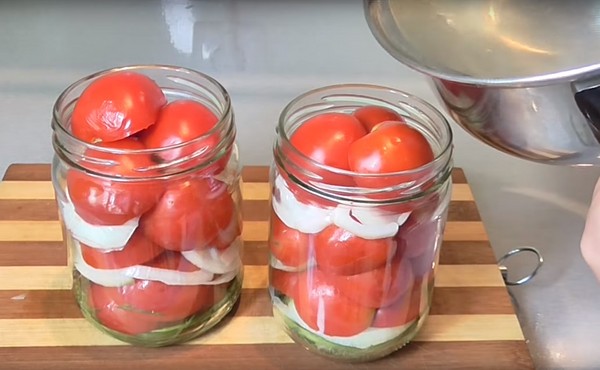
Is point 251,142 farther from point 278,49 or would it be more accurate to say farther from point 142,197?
point 142,197

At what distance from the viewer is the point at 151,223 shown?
20.7 inches

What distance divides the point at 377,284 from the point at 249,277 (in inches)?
5.8

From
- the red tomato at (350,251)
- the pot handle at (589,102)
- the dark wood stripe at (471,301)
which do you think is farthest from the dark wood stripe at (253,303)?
the pot handle at (589,102)

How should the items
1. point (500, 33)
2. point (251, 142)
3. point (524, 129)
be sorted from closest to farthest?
1. point (524, 129)
2. point (500, 33)
3. point (251, 142)

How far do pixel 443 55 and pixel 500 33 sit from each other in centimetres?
8

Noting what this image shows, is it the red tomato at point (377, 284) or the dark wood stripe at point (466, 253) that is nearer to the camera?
the red tomato at point (377, 284)

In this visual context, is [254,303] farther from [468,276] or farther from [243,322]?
[468,276]

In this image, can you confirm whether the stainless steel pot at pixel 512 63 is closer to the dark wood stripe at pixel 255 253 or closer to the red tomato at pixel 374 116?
the red tomato at pixel 374 116

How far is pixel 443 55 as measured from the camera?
54cm

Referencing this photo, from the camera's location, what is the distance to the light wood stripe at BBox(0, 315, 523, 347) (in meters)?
0.58

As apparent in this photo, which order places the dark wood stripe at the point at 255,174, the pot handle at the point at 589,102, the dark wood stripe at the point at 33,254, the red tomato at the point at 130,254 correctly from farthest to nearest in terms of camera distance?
the dark wood stripe at the point at 255,174
the dark wood stripe at the point at 33,254
the red tomato at the point at 130,254
the pot handle at the point at 589,102

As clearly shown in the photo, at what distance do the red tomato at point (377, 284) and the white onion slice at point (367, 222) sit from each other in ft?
0.09

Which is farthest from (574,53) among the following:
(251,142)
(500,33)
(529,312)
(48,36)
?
(48,36)

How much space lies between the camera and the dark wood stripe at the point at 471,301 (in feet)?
2.04
